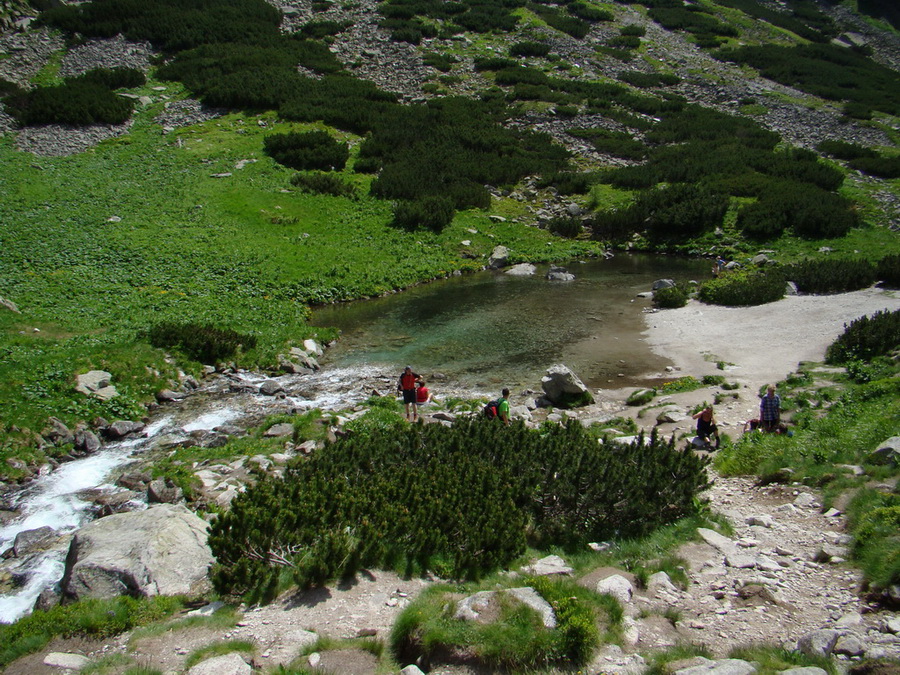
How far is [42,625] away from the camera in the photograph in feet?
24.6

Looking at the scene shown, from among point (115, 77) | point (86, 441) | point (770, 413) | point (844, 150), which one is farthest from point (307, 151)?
point (844, 150)

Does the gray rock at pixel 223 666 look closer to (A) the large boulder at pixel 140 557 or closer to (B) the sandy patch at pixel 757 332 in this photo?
(A) the large boulder at pixel 140 557

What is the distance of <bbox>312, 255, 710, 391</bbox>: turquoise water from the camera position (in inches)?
822

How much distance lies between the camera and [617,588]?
314 inches

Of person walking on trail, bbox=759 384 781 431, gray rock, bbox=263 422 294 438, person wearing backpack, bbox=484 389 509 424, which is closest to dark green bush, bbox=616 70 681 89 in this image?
person walking on trail, bbox=759 384 781 431

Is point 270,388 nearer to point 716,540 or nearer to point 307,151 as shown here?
point 716,540

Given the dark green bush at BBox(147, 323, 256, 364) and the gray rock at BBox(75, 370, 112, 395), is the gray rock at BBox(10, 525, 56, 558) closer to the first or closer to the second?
the gray rock at BBox(75, 370, 112, 395)

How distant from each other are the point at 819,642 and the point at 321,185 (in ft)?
128

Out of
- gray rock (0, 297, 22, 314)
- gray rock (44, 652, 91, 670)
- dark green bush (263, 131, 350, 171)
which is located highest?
dark green bush (263, 131, 350, 171)

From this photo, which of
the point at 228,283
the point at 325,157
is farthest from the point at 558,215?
the point at 228,283

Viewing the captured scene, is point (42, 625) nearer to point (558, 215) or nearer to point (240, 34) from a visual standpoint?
point (558, 215)

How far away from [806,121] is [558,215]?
35109mm

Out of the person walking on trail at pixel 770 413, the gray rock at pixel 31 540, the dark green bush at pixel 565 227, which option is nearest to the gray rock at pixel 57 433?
the gray rock at pixel 31 540

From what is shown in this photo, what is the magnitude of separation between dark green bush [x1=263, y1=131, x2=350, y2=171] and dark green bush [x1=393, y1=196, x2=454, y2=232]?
26.0 feet
